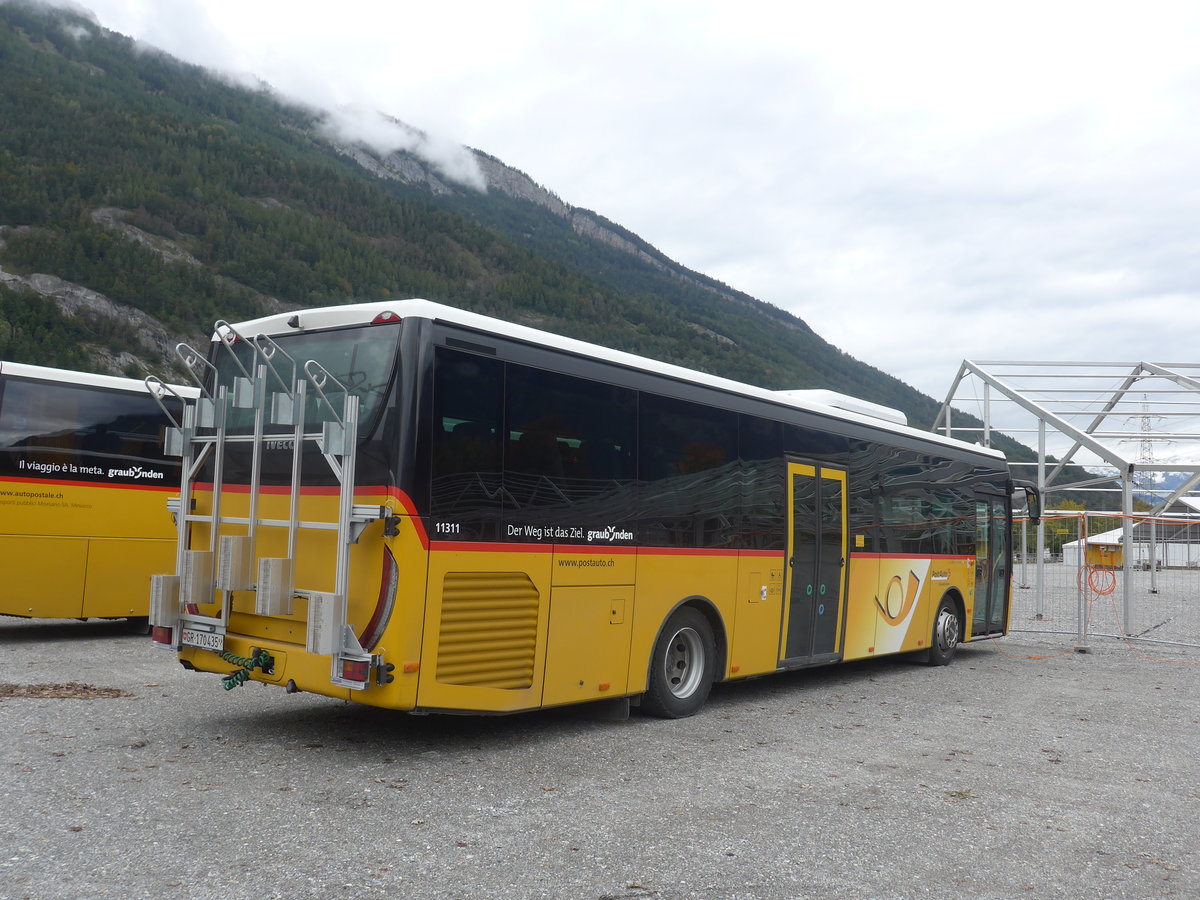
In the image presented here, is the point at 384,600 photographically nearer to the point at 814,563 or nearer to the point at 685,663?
the point at 685,663

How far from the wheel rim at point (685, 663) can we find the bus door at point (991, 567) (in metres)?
6.68

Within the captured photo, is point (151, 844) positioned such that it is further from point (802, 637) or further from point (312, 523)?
point (802, 637)

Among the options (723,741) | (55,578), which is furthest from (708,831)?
(55,578)

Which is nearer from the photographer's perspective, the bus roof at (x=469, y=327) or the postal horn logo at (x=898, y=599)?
the bus roof at (x=469, y=327)

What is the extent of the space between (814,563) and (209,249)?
78.2 meters

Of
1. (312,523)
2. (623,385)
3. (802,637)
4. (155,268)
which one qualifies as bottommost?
(802,637)

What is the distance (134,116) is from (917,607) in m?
98.1

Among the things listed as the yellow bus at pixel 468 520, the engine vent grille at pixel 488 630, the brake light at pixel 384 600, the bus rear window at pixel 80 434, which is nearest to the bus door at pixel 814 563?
the yellow bus at pixel 468 520

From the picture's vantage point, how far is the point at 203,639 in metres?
7.09

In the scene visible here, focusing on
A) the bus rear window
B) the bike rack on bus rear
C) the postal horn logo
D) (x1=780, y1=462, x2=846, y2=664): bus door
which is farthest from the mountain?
the bike rack on bus rear

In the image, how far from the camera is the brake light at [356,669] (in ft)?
20.1

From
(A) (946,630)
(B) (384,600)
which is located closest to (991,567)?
(A) (946,630)

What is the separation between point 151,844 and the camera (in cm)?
477

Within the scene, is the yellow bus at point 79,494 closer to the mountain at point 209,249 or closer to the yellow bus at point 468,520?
the yellow bus at point 468,520
